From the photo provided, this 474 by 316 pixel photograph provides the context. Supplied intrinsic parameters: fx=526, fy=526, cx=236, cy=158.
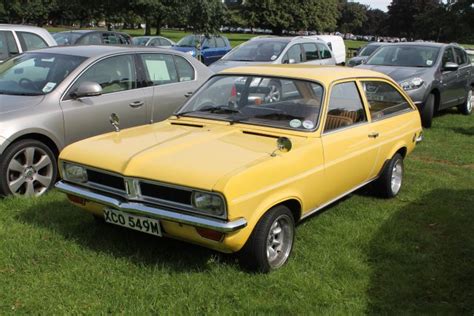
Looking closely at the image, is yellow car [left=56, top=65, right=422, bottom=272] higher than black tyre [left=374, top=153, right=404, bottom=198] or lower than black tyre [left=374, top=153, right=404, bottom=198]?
higher

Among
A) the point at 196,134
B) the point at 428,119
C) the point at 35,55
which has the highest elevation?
the point at 35,55

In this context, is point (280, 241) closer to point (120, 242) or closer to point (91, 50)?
point (120, 242)

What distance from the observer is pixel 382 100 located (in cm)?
607

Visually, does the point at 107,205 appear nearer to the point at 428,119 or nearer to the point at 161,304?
the point at 161,304

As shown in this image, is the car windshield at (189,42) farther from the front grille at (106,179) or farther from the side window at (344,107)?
the front grille at (106,179)

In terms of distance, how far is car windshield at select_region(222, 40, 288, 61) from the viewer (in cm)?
1197

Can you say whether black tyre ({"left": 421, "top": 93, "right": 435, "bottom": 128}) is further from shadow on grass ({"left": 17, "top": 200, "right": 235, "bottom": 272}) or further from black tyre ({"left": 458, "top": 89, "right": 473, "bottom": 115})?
shadow on grass ({"left": 17, "top": 200, "right": 235, "bottom": 272})

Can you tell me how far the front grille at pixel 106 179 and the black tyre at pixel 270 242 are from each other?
107 centimetres

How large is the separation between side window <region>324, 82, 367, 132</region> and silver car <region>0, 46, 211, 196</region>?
2.66m

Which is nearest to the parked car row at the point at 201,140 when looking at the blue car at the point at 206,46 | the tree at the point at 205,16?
the tree at the point at 205,16

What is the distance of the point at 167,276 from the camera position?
3941 mm

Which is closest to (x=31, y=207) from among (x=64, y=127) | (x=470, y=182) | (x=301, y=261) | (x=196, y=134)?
(x=64, y=127)

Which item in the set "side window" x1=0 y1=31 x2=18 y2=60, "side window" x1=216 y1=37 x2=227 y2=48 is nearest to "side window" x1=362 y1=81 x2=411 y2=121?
"side window" x1=0 y1=31 x2=18 y2=60

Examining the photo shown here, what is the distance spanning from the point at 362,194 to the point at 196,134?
2.68 meters
